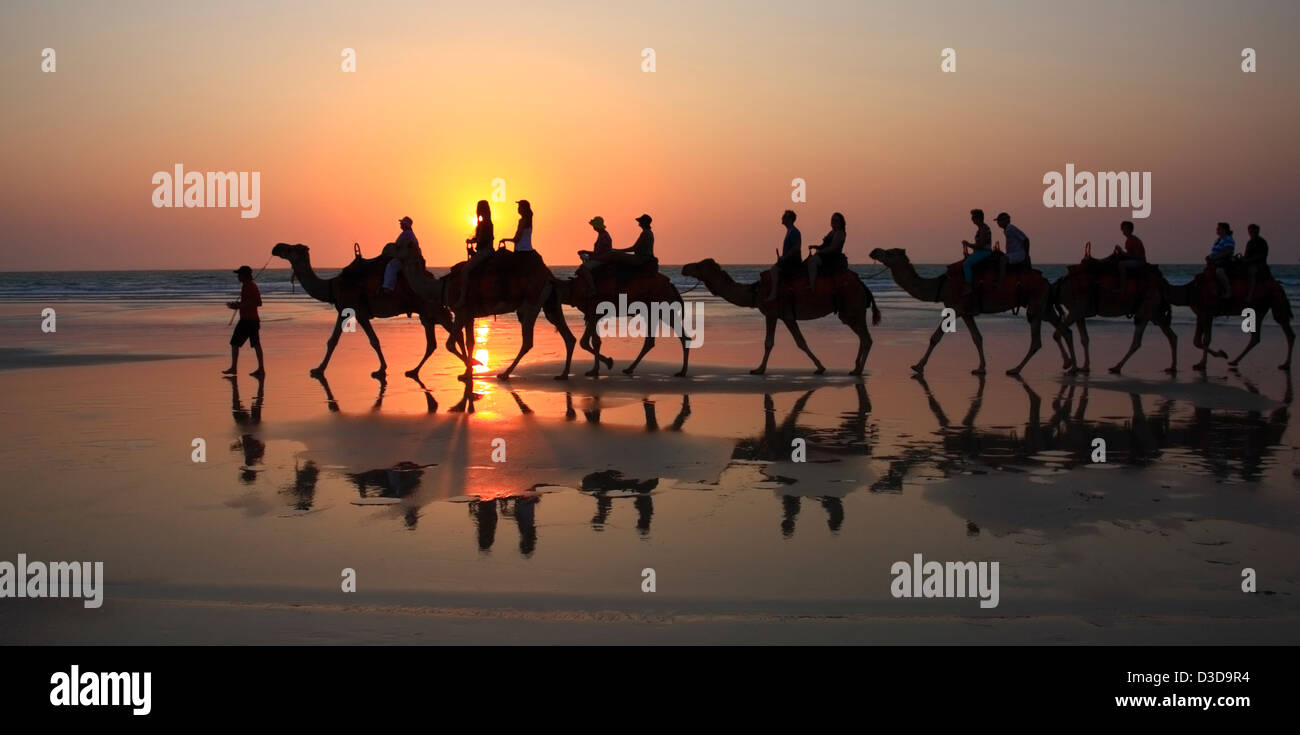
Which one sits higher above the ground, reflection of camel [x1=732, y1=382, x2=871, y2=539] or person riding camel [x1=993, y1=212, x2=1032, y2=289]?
person riding camel [x1=993, y1=212, x2=1032, y2=289]

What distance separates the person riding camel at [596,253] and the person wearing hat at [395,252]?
2.62 m

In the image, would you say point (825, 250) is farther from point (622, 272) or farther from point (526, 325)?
point (526, 325)

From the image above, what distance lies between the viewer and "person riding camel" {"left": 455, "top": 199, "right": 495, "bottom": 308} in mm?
17812

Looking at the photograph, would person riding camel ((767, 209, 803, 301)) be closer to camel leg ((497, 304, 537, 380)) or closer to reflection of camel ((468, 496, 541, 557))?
camel leg ((497, 304, 537, 380))

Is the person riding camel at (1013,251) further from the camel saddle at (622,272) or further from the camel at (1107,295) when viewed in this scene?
the camel saddle at (622,272)

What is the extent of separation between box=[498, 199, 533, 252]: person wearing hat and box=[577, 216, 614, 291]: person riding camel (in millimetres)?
834

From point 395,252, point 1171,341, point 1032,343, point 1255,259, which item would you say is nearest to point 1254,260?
point 1255,259

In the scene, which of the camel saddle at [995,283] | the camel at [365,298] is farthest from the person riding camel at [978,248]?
the camel at [365,298]

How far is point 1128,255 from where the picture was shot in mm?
19922

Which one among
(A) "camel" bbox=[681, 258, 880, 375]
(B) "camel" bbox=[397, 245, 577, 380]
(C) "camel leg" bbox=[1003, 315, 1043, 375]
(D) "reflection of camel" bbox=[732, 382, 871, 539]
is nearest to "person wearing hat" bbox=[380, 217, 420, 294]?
(B) "camel" bbox=[397, 245, 577, 380]

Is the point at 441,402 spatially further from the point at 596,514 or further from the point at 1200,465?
the point at 1200,465

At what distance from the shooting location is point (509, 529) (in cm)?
797

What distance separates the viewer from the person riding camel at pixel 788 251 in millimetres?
18359
